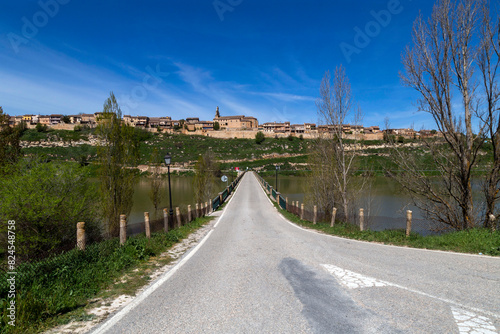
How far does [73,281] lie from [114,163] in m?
12.0

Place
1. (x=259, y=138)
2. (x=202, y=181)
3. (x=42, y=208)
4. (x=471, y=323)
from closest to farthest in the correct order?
(x=471, y=323) < (x=42, y=208) < (x=202, y=181) < (x=259, y=138)

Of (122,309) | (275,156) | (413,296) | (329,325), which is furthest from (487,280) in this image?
(275,156)

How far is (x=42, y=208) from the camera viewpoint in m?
9.25

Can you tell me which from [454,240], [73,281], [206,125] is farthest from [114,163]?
[206,125]

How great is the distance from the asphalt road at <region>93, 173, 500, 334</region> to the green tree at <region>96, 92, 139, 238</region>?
1037 centimetres

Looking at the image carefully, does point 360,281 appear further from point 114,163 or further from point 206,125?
point 206,125

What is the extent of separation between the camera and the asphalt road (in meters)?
3.40

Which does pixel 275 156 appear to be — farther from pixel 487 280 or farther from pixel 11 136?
pixel 487 280

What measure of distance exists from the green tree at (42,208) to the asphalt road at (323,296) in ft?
→ 18.7

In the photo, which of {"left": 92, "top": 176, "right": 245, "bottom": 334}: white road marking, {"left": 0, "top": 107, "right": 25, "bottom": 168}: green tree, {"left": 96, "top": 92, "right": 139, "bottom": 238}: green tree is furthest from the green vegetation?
{"left": 0, "top": 107, "right": 25, "bottom": 168}: green tree

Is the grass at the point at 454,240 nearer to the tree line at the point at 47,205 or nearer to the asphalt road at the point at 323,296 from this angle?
the asphalt road at the point at 323,296

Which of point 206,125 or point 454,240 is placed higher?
point 206,125

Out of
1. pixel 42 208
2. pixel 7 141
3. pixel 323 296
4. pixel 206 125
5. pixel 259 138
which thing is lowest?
pixel 323 296

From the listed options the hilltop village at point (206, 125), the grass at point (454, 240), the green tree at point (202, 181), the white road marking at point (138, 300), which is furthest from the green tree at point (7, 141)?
the hilltop village at point (206, 125)
